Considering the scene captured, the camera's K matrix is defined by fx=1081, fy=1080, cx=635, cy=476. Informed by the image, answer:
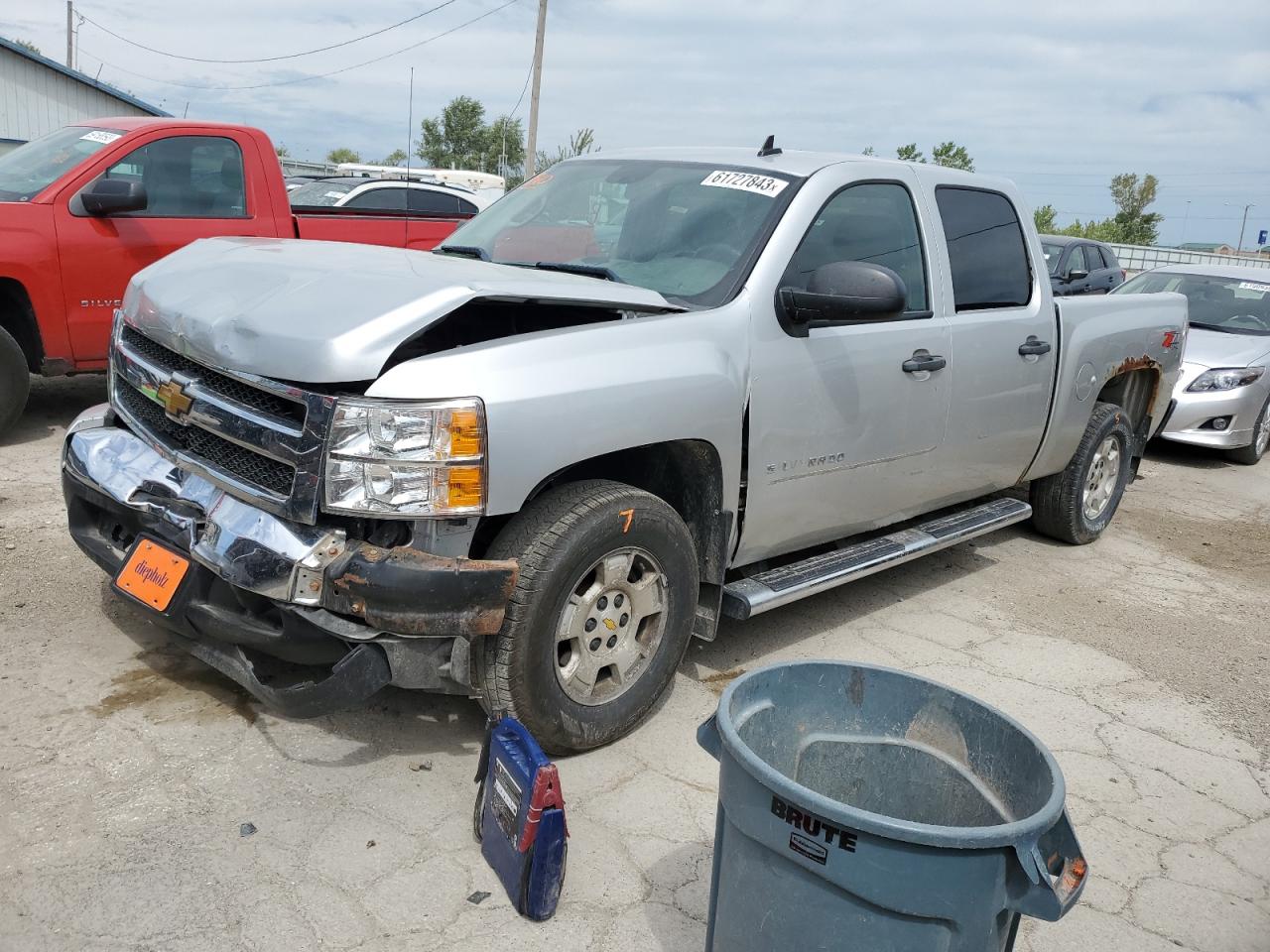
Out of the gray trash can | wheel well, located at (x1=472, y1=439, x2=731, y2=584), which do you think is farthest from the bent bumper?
the gray trash can

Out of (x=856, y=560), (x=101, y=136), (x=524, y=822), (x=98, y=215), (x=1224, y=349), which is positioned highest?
(x=101, y=136)

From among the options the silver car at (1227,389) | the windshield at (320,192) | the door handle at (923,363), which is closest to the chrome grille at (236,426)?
the door handle at (923,363)

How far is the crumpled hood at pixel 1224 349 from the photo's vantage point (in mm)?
9062

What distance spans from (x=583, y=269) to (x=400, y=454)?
1.41 meters

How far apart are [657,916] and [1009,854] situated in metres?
1.14

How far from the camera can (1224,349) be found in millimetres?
9227

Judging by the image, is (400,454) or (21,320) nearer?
(400,454)

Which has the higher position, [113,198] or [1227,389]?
[113,198]

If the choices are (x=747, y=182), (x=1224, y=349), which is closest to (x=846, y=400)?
(x=747, y=182)

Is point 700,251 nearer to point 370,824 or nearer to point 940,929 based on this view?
point 370,824

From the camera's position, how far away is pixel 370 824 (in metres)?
2.97

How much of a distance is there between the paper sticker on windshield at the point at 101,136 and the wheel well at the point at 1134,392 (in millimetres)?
6129

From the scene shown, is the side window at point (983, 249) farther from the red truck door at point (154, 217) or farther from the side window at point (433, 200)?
the side window at point (433, 200)

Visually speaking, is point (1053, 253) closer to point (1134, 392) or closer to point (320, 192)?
point (1134, 392)
